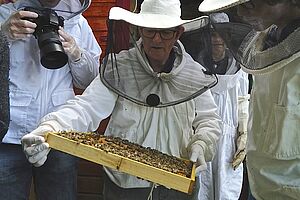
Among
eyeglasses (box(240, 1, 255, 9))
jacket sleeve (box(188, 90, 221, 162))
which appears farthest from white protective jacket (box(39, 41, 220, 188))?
eyeglasses (box(240, 1, 255, 9))

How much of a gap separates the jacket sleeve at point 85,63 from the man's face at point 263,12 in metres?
0.81

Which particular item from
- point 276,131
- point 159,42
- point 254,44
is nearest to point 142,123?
point 159,42

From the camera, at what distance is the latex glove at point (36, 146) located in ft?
5.33

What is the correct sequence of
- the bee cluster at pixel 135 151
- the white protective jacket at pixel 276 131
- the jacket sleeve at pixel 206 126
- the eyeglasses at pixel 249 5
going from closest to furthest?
the white protective jacket at pixel 276 131 → the eyeglasses at pixel 249 5 → the bee cluster at pixel 135 151 → the jacket sleeve at pixel 206 126

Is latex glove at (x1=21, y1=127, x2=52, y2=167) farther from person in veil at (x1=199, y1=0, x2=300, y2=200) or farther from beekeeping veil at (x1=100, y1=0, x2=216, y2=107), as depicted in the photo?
person in veil at (x1=199, y1=0, x2=300, y2=200)

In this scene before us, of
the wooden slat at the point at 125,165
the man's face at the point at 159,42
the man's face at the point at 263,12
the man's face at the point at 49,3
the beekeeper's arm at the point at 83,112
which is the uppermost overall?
the man's face at the point at 263,12

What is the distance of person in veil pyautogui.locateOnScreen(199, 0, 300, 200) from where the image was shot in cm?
134

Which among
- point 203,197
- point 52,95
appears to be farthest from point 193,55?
point 203,197

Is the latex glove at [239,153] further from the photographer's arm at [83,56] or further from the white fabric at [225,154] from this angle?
the photographer's arm at [83,56]

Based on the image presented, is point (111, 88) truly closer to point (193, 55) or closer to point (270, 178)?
point (193, 55)

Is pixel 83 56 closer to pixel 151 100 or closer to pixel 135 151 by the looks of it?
pixel 151 100

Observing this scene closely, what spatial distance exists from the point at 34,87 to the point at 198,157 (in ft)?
2.39

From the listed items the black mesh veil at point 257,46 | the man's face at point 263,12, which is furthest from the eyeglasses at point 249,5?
the black mesh veil at point 257,46

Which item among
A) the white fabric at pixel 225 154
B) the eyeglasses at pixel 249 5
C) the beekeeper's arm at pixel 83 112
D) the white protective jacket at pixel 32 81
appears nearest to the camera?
the eyeglasses at pixel 249 5
